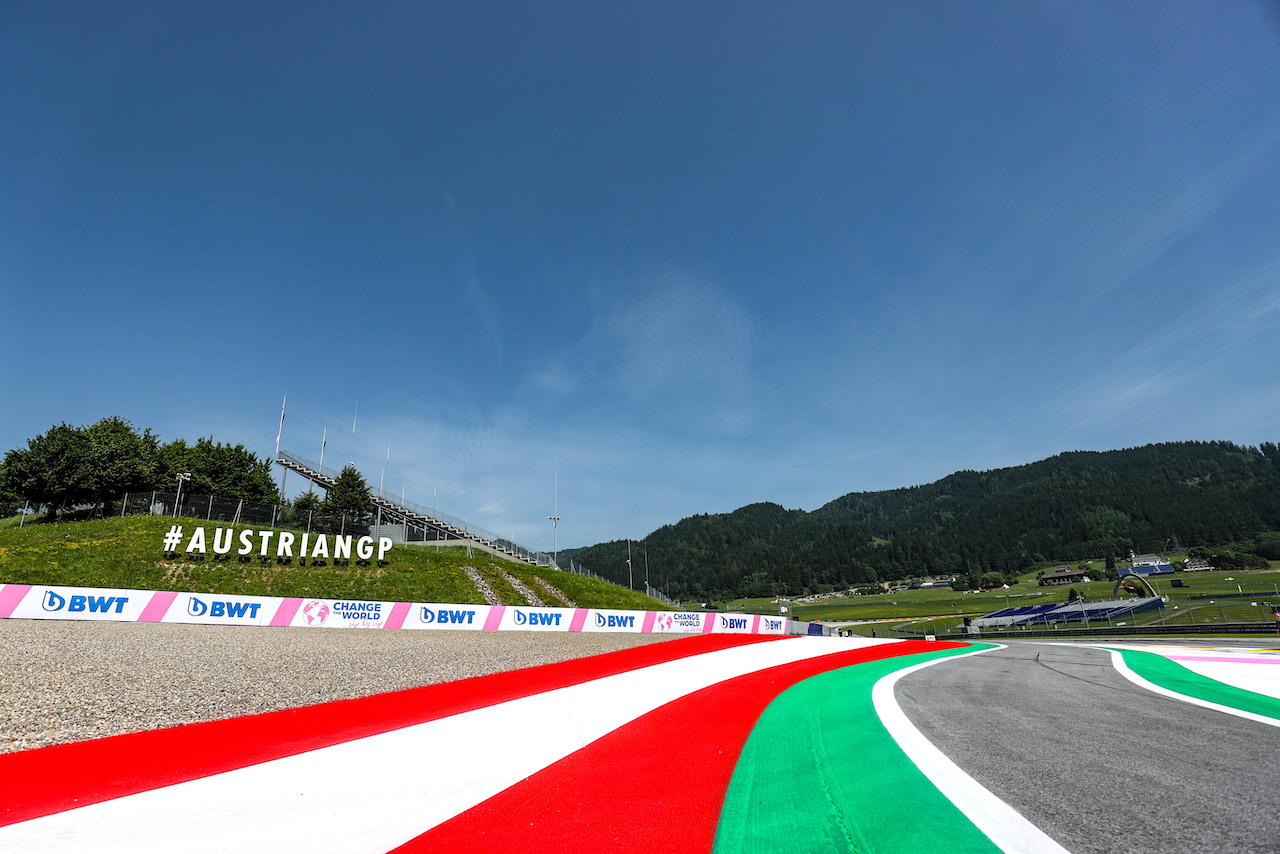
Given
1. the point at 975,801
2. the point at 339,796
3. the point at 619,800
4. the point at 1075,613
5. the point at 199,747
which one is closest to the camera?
the point at 975,801

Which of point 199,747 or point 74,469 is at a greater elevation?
point 74,469

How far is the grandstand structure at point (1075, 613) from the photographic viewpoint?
4650 cm

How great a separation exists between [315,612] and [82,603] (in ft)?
25.0

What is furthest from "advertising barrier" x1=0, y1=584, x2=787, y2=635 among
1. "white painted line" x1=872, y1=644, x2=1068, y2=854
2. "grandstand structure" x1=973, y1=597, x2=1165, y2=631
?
"grandstand structure" x1=973, y1=597, x2=1165, y2=631

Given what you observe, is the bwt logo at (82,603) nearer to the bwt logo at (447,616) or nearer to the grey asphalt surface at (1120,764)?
the bwt logo at (447,616)

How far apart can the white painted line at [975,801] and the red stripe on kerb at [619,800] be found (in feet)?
5.38

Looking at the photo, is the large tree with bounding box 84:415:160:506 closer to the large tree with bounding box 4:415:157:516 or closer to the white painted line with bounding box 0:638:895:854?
the large tree with bounding box 4:415:157:516

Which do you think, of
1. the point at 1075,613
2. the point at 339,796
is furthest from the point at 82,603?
the point at 1075,613

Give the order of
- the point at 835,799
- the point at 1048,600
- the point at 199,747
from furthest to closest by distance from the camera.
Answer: the point at 1048,600
the point at 199,747
the point at 835,799

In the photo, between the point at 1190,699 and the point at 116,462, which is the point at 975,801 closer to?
the point at 1190,699

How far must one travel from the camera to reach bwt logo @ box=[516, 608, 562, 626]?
27.0 metres

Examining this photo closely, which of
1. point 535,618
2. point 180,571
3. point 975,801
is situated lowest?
point 975,801

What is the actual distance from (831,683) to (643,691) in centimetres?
385

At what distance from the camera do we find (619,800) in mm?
4391
